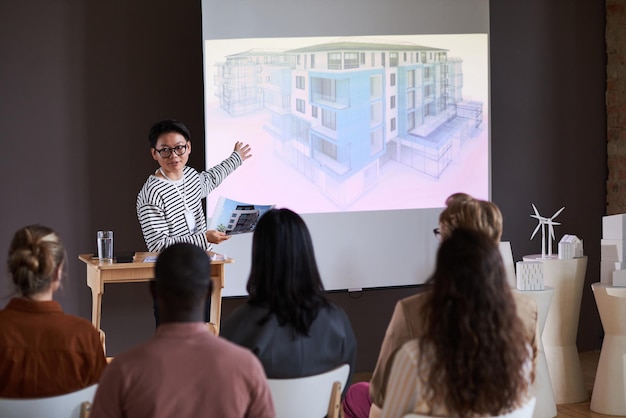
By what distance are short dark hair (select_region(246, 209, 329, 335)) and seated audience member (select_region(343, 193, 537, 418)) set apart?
9.3 inches

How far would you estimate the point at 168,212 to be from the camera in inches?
166

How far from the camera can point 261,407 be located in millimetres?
1929

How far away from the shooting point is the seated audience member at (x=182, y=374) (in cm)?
184

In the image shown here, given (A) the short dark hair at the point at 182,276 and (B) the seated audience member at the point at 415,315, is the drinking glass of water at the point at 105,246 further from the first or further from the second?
(A) the short dark hair at the point at 182,276

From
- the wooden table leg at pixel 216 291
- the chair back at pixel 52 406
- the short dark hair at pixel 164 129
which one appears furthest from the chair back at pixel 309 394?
the short dark hair at pixel 164 129

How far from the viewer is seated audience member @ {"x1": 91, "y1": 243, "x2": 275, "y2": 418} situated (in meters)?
1.84

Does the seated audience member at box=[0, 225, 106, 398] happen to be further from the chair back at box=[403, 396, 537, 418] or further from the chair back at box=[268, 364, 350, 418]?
the chair back at box=[403, 396, 537, 418]

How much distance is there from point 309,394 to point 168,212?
2032 millimetres

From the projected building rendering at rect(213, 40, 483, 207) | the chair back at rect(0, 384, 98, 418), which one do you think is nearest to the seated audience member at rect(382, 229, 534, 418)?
the chair back at rect(0, 384, 98, 418)

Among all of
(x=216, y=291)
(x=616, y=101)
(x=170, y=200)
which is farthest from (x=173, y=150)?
(x=616, y=101)

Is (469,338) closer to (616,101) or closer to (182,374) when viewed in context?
(182,374)

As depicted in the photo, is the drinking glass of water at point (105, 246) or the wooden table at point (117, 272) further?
the drinking glass of water at point (105, 246)

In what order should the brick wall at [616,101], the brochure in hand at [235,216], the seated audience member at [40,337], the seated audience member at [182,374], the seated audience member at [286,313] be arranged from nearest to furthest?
the seated audience member at [182,374]
the seated audience member at [40,337]
the seated audience member at [286,313]
the brochure in hand at [235,216]
the brick wall at [616,101]

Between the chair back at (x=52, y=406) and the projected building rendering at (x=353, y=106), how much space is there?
9.00 ft
